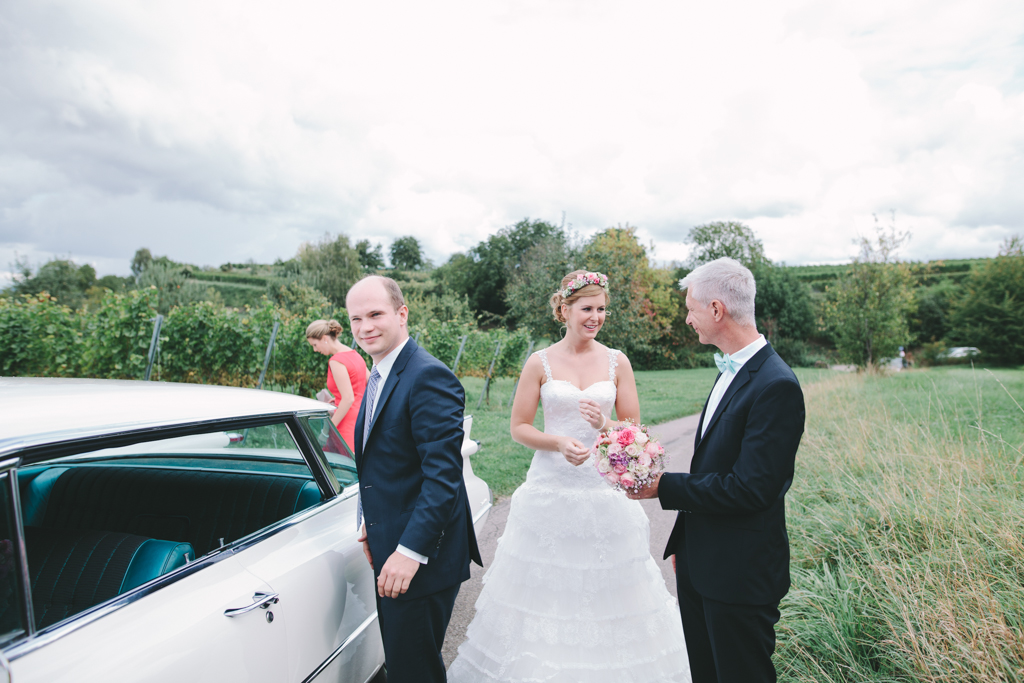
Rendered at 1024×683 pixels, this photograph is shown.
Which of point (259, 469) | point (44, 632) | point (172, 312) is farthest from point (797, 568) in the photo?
point (172, 312)

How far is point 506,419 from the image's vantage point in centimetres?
1032

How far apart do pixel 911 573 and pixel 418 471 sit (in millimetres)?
2980

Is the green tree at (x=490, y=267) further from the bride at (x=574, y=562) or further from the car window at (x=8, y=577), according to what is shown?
the car window at (x=8, y=577)

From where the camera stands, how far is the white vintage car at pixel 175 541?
1298 millimetres

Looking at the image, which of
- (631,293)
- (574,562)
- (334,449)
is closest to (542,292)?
(631,293)

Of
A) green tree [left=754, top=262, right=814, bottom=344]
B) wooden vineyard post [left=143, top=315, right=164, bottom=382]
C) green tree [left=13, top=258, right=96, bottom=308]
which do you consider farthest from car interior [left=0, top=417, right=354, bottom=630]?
green tree [left=754, top=262, right=814, bottom=344]

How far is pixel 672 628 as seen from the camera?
289 centimetres

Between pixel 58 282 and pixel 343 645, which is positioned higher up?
pixel 58 282

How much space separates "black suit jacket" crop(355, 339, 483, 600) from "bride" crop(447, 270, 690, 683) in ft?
3.11

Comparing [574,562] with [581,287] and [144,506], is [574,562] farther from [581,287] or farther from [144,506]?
[144,506]

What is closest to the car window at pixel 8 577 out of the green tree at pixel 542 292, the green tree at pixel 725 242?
the green tree at pixel 542 292

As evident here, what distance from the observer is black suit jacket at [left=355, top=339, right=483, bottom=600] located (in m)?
1.84

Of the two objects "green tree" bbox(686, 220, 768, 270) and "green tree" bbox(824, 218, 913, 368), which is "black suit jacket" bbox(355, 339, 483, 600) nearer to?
"green tree" bbox(824, 218, 913, 368)

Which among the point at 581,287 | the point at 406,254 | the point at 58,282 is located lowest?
the point at 581,287
